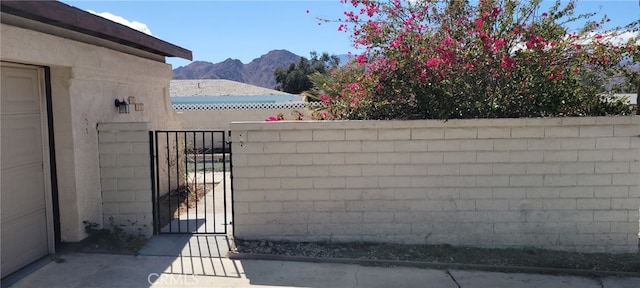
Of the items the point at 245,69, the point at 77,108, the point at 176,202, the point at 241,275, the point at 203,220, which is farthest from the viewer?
the point at 245,69

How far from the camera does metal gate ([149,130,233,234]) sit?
598 cm

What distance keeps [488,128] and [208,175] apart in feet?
24.3

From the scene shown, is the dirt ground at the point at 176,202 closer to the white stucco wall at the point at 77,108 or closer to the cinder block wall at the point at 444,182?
the white stucco wall at the point at 77,108

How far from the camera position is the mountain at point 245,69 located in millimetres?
82125

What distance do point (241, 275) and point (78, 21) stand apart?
304cm

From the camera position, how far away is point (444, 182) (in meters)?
5.61

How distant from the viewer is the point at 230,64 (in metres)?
86.2

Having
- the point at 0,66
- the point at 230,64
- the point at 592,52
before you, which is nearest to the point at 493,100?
the point at 592,52

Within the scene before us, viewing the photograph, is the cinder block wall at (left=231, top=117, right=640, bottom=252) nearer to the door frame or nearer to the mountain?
the door frame

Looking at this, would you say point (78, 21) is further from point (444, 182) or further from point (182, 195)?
point (444, 182)

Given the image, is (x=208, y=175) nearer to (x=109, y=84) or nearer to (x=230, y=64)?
(x=109, y=84)

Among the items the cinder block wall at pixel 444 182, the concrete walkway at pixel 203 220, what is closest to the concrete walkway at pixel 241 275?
the cinder block wall at pixel 444 182

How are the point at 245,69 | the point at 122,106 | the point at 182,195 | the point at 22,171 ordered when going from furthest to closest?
the point at 245,69 → the point at 182,195 → the point at 122,106 → the point at 22,171

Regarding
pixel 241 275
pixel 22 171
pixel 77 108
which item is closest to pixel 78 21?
pixel 77 108
